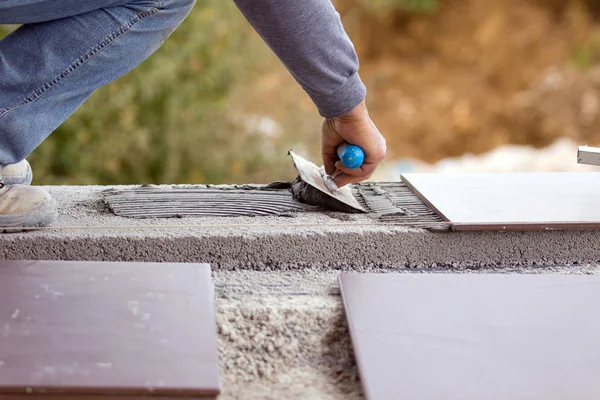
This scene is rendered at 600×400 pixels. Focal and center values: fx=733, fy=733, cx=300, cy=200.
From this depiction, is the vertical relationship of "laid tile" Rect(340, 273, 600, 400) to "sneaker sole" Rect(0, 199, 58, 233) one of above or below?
above

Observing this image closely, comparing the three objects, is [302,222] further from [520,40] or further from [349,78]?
[520,40]

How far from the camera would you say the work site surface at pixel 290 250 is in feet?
4.11

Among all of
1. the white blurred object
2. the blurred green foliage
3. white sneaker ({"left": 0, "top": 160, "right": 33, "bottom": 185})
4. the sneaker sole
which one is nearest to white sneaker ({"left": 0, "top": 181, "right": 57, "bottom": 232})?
the sneaker sole

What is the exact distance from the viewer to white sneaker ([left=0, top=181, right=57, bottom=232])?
55.7 inches

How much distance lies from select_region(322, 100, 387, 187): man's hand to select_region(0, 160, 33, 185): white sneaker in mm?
679

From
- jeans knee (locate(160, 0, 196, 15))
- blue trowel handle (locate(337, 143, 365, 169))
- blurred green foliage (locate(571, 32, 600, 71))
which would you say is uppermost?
jeans knee (locate(160, 0, 196, 15))

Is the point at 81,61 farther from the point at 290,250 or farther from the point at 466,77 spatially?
the point at 466,77

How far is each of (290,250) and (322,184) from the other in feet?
0.72

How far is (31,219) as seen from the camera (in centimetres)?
143

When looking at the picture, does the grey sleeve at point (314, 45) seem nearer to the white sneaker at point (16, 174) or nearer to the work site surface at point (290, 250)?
the work site surface at point (290, 250)

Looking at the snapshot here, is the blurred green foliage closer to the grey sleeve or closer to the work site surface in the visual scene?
the work site surface

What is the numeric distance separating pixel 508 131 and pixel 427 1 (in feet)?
4.48

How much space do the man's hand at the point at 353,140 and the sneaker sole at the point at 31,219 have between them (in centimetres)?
58

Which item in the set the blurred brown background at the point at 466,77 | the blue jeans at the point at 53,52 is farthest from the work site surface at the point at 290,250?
the blurred brown background at the point at 466,77
